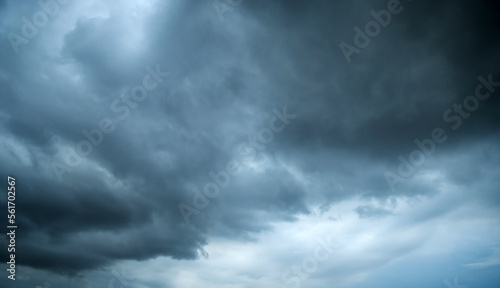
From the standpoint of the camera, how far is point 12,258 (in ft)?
121

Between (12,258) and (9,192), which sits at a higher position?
(9,192)

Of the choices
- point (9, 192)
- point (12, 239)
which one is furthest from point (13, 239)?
point (9, 192)

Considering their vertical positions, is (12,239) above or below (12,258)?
above

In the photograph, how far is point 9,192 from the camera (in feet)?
117

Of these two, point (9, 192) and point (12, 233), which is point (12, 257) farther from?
point (9, 192)

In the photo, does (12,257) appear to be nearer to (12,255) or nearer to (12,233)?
(12,255)

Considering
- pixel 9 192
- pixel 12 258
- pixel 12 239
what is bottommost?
pixel 12 258

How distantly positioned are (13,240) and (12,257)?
2.09 m

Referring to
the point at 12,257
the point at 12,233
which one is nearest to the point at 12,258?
the point at 12,257

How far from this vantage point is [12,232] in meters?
36.0

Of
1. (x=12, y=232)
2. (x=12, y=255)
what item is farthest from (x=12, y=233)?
(x=12, y=255)

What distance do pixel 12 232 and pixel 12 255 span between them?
3.33 m

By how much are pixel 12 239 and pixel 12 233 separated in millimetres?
1917

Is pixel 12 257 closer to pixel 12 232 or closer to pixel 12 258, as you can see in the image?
pixel 12 258
